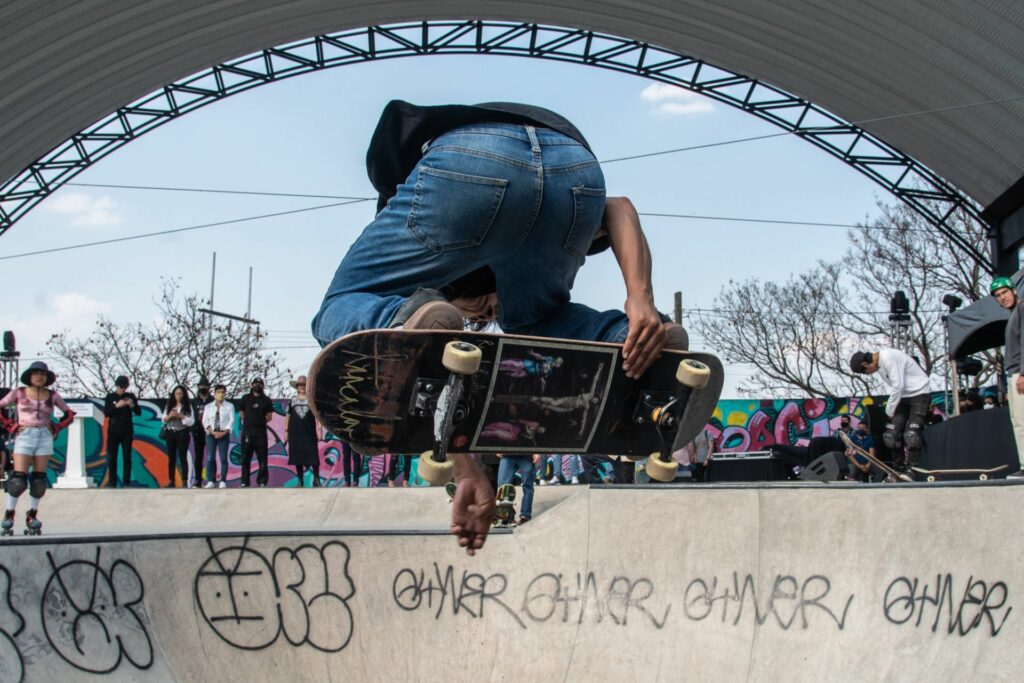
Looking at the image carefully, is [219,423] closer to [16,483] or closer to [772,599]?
[16,483]

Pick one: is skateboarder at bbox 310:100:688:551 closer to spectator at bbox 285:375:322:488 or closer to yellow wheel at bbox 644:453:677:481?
yellow wheel at bbox 644:453:677:481

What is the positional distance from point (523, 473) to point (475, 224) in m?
6.11

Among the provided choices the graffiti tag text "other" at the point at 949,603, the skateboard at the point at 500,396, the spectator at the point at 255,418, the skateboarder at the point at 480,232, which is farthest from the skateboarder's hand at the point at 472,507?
the spectator at the point at 255,418

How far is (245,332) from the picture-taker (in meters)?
39.2

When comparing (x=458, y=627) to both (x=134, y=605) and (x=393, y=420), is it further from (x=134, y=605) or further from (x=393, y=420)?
(x=393, y=420)

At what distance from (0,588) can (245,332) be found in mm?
34927

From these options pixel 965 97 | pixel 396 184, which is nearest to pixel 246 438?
pixel 396 184

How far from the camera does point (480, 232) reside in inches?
95.8

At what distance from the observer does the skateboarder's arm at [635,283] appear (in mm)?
2570

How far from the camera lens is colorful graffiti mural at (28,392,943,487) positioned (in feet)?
54.6

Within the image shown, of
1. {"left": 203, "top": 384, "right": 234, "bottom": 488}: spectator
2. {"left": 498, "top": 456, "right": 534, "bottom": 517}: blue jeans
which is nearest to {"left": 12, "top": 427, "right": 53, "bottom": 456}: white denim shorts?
{"left": 498, "top": 456, "right": 534, "bottom": 517}: blue jeans

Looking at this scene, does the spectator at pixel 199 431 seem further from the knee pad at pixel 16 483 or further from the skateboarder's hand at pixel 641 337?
the skateboarder's hand at pixel 641 337

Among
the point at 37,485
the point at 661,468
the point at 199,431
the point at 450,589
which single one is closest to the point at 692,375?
the point at 661,468

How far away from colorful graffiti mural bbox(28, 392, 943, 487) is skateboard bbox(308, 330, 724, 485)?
11969mm
